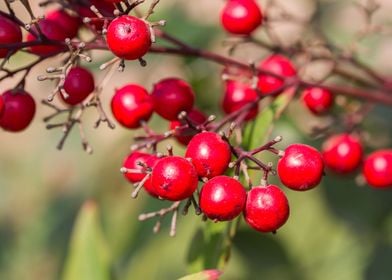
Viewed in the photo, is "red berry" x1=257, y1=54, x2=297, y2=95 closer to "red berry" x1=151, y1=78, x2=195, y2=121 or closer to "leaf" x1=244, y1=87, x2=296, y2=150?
"leaf" x1=244, y1=87, x2=296, y2=150

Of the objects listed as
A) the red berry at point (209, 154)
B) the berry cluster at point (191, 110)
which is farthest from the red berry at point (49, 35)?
the red berry at point (209, 154)

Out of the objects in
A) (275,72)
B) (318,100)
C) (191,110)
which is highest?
(191,110)

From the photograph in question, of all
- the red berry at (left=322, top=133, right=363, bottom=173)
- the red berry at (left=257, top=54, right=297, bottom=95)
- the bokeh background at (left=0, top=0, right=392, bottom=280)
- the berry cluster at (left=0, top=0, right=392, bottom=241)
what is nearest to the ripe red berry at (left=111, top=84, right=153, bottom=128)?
the berry cluster at (left=0, top=0, right=392, bottom=241)

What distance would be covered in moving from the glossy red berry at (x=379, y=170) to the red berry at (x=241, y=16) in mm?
545

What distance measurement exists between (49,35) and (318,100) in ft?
2.90

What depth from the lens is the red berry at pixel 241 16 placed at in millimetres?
2375

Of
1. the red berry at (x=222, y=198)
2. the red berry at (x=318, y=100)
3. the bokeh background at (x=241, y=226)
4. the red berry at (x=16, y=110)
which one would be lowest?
the bokeh background at (x=241, y=226)

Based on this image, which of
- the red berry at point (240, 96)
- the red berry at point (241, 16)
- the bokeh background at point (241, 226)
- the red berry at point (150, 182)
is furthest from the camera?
the bokeh background at point (241, 226)

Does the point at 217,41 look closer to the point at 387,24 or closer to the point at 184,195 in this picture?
the point at 387,24

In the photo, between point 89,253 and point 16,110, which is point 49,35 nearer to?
point 16,110

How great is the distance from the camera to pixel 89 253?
254cm

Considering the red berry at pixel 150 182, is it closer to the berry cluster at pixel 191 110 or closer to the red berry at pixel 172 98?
the berry cluster at pixel 191 110

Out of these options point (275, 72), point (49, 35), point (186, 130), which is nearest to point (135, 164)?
point (186, 130)

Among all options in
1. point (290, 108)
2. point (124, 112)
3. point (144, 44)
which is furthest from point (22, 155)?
point (144, 44)
